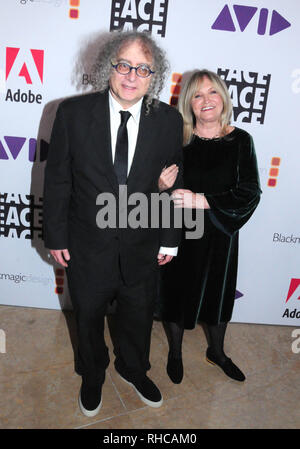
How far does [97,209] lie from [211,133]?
2.59 feet

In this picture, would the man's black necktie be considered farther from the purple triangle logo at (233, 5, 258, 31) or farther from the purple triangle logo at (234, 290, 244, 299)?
the purple triangle logo at (234, 290, 244, 299)

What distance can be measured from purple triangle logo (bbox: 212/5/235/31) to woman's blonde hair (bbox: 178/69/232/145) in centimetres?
48

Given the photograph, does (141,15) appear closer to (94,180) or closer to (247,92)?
(247,92)

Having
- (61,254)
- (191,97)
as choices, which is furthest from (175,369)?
(191,97)

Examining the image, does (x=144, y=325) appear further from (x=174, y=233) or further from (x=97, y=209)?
(x=97, y=209)

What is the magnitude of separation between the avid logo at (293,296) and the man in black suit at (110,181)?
132 centimetres

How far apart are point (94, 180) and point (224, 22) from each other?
4.50 ft

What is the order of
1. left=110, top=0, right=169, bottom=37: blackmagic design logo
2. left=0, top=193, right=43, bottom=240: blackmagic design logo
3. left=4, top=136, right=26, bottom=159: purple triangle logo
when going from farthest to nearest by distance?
1. left=0, top=193, right=43, bottom=240: blackmagic design logo
2. left=4, top=136, right=26, bottom=159: purple triangle logo
3. left=110, top=0, right=169, bottom=37: blackmagic design logo

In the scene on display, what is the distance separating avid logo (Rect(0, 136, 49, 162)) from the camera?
257 cm

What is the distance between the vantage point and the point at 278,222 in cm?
277

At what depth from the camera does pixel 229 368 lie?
243 cm

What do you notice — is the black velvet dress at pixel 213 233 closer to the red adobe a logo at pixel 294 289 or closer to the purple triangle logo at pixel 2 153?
the red adobe a logo at pixel 294 289

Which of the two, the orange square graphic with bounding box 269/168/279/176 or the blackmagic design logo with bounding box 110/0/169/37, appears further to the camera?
the orange square graphic with bounding box 269/168/279/176

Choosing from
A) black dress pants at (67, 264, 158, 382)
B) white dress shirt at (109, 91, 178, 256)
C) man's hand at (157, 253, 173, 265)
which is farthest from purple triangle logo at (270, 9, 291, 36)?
black dress pants at (67, 264, 158, 382)
